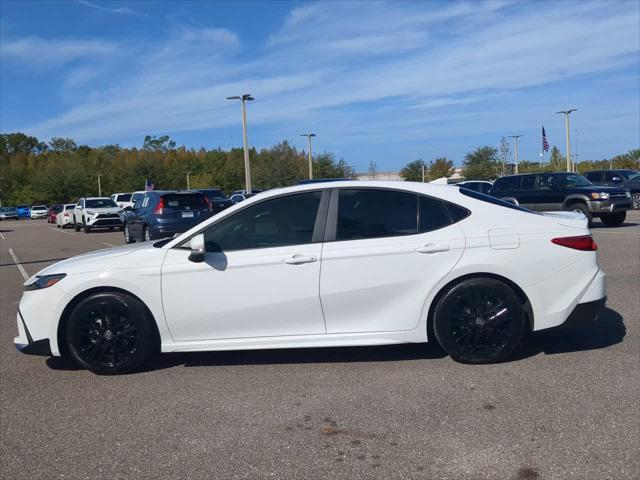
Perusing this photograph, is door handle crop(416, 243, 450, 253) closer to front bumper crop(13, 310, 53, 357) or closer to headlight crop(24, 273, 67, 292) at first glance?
headlight crop(24, 273, 67, 292)

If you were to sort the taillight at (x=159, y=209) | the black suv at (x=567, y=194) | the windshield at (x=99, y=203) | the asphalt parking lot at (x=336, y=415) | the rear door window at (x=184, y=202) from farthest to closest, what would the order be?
the windshield at (x=99, y=203) → the black suv at (x=567, y=194) → the rear door window at (x=184, y=202) → the taillight at (x=159, y=209) → the asphalt parking lot at (x=336, y=415)

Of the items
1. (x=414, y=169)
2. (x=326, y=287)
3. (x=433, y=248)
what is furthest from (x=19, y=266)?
(x=414, y=169)

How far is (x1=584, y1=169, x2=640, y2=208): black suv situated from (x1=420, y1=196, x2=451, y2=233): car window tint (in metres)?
24.9

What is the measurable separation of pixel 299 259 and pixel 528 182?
53.1ft

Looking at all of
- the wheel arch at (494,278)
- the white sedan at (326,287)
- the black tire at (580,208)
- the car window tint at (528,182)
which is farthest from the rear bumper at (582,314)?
the car window tint at (528,182)

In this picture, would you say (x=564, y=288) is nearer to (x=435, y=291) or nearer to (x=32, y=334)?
(x=435, y=291)

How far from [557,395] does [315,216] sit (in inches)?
90.8

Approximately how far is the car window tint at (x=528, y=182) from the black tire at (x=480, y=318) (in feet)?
50.6

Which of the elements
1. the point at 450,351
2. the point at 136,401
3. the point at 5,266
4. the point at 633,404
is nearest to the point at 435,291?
the point at 450,351

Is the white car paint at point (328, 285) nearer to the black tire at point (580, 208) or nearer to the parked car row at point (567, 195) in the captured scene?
the parked car row at point (567, 195)

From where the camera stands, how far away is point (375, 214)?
539 centimetres

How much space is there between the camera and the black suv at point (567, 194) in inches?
718

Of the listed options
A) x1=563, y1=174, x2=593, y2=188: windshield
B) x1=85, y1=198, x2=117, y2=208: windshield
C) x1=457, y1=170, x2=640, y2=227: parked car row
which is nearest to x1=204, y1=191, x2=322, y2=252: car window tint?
x1=457, y1=170, x2=640, y2=227: parked car row

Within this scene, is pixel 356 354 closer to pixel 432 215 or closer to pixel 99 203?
pixel 432 215
